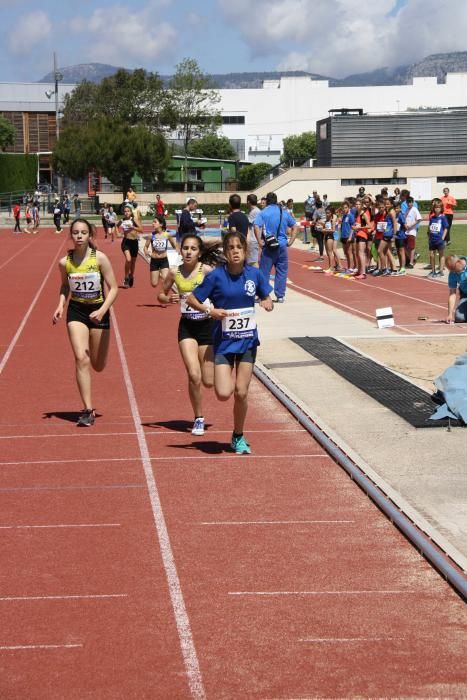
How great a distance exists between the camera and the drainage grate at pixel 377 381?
11367 mm

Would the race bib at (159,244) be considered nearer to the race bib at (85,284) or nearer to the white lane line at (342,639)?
the race bib at (85,284)

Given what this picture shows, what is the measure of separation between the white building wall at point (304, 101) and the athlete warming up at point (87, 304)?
13935 cm

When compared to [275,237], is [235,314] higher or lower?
higher

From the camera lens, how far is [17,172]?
95125 mm

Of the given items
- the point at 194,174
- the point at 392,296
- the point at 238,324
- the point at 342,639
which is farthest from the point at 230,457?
the point at 194,174

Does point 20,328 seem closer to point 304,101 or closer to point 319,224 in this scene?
point 319,224

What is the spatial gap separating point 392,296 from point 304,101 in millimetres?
132421

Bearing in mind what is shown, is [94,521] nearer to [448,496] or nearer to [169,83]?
[448,496]

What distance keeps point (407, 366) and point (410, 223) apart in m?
14.3

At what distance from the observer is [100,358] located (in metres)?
11.3

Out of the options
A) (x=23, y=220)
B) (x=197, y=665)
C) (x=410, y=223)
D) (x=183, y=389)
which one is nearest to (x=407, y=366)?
(x=183, y=389)

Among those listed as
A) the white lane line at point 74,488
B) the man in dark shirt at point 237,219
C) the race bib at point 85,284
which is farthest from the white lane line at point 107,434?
the man in dark shirt at point 237,219

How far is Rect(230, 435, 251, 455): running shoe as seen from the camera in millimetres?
9859

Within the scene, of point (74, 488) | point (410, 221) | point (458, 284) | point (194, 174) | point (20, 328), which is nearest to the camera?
point (74, 488)
